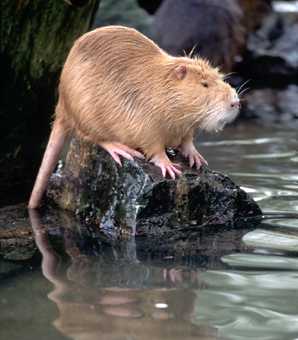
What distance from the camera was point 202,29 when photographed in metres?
10.6

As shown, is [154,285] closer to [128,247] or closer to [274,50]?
[128,247]

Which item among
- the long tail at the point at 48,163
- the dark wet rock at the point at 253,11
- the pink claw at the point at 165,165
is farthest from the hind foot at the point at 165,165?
the dark wet rock at the point at 253,11

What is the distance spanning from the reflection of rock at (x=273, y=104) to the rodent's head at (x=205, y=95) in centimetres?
394

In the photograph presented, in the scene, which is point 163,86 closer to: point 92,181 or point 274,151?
point 92,181

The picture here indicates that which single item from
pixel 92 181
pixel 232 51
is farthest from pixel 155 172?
pixel 232 51

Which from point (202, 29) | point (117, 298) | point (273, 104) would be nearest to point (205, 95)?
point (117, 298)

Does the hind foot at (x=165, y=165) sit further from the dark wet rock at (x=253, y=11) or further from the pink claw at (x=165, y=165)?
the dark wet rock at (x=253, y=11)

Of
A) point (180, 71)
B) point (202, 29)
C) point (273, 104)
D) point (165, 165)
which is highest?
point (180, 71)

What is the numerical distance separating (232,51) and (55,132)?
6.16 metres

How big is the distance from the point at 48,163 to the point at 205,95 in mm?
906

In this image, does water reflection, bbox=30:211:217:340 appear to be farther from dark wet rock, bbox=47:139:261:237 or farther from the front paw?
the front paw

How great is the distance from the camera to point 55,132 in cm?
488

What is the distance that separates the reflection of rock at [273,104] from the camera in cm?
873

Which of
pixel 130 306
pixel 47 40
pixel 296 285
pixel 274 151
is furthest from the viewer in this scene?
pixel 274 151
